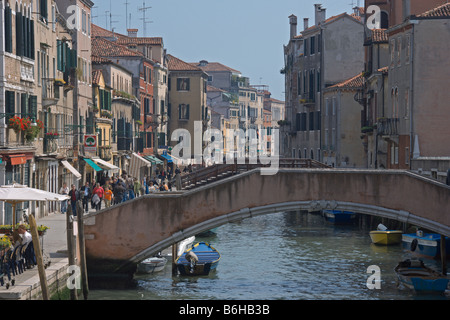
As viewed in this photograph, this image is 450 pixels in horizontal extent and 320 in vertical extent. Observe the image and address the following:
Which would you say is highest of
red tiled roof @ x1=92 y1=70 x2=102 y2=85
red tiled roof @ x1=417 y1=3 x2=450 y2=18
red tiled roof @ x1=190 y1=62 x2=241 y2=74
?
red tiled roof @ x1=190 y1=62 x2=241 y2=74

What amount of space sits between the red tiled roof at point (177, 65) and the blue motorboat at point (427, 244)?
139ft

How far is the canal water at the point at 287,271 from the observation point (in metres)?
24.0

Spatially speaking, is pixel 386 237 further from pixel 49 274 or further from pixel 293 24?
pixel 293 24

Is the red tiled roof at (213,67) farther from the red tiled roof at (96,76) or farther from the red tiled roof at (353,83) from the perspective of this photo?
the red tiled roof at (96,76)

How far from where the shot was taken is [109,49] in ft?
180

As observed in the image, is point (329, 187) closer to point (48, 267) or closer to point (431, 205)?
point (431, 205)

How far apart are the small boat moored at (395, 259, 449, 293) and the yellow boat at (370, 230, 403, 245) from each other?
906cm

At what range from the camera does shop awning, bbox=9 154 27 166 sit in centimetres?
2606

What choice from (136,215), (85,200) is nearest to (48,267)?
(136,215)

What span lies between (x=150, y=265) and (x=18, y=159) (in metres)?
4.86

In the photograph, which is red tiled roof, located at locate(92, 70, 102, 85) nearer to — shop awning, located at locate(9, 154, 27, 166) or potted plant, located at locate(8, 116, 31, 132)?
shop awning, located at locate(9, 154, 27, 166)

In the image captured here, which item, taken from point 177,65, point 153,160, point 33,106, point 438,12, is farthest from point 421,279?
point 177,65

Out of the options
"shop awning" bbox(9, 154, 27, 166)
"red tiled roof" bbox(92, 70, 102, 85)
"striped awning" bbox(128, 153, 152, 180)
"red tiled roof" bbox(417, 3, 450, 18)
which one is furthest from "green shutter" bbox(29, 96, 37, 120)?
"striped awning" bbox(128, 153, 152, 180)
